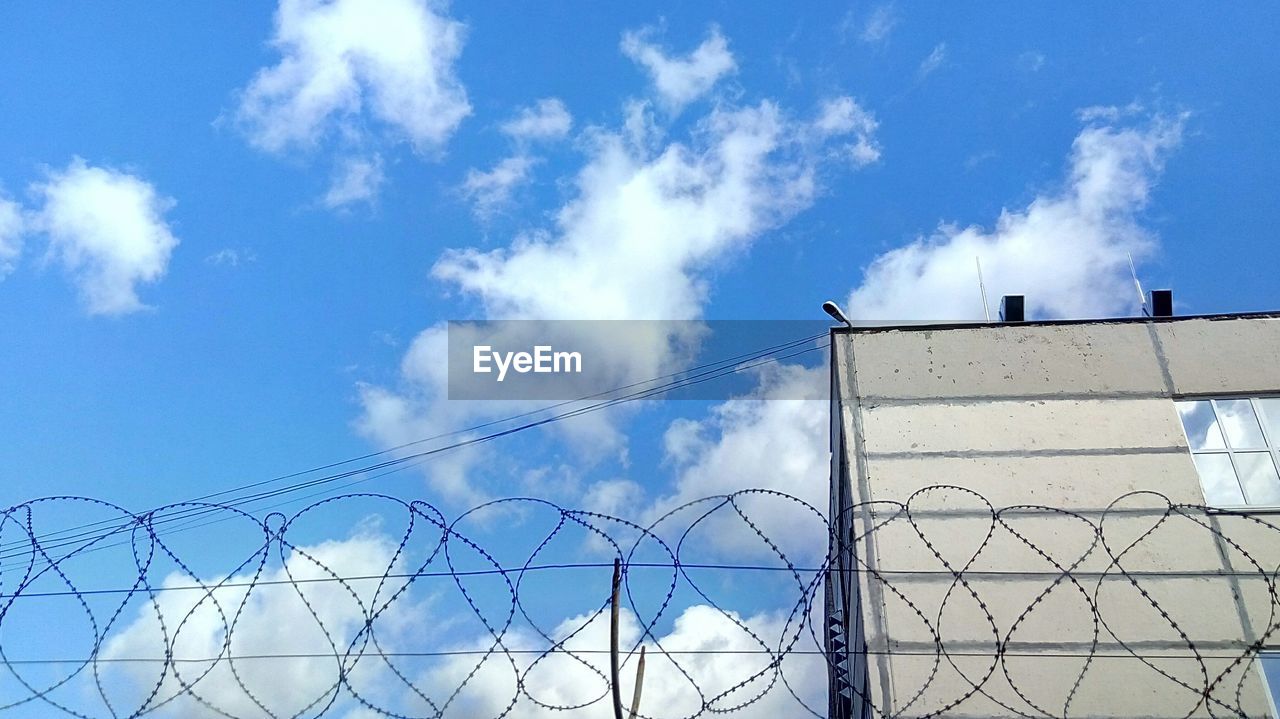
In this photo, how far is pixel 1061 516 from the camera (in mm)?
7812

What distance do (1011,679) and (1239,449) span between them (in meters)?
3.21

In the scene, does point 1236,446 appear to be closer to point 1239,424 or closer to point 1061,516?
point 1239,424

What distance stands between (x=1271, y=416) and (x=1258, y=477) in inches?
31.4

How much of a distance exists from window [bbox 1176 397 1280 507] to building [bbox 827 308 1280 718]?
0.02 metres

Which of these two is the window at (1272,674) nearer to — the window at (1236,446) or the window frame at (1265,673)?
the window frame at (1265,673)

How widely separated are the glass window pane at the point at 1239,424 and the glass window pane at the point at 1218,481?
26 centimetres

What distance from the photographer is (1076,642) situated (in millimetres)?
7176

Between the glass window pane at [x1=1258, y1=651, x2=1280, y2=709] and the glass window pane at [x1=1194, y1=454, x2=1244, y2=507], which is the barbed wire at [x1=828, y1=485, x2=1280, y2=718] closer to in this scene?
the glass window pane at [x1=1258, y1=651, x2=1280, y2=709]

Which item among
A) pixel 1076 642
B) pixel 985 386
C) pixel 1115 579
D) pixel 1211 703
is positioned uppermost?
pixel 985 386

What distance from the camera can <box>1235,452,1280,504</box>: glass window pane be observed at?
7676 mm

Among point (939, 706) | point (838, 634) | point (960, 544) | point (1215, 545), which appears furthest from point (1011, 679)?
point (838, 634)

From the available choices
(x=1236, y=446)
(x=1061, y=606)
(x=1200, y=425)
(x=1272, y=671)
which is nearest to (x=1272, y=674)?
(x=1272, y=671)

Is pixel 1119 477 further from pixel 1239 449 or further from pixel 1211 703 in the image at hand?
pixel 1211 703

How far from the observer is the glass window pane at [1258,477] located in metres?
7.68
